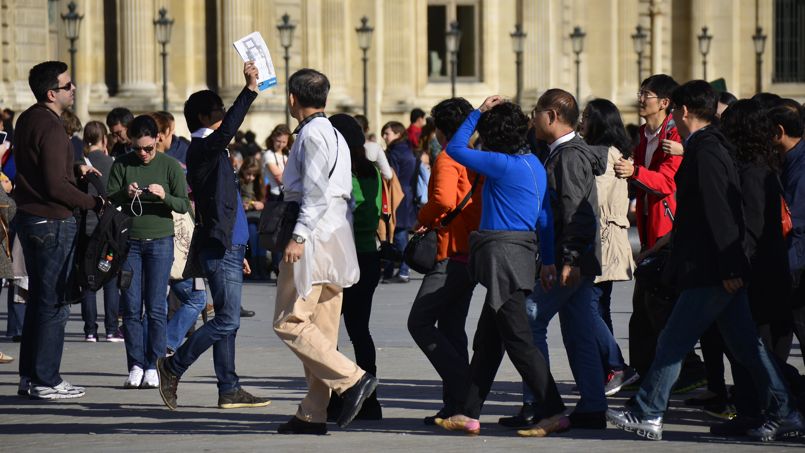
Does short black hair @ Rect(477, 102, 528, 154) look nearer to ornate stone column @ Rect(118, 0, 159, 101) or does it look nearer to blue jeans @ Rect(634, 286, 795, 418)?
blue jeans @ Rect(634, 286, 795, 418)

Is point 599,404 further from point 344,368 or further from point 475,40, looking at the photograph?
point 475,40

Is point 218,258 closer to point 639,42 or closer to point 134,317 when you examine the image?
point 134,317

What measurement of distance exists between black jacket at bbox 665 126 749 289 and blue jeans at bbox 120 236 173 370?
366 cm

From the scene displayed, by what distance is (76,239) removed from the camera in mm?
11383

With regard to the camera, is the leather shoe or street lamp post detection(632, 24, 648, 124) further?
street lamp post detection(632, 24, 648, 124)

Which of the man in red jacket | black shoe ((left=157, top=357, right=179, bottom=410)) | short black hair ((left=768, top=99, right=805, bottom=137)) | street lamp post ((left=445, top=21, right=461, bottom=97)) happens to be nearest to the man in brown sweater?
black shoe ((left=157, top=357, right=179, bottom=410))

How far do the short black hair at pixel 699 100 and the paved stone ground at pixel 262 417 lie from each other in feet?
5.77

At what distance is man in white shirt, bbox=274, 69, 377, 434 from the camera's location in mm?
9344

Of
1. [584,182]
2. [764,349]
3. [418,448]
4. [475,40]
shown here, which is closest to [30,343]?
[418,448]

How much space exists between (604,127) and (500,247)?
1.86 meters

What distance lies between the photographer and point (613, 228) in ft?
36.6

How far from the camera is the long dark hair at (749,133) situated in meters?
9.56

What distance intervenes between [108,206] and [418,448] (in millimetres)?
3137

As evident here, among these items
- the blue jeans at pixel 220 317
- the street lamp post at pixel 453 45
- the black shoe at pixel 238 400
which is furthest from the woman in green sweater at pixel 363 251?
the street lamp post at pixel 453 45
